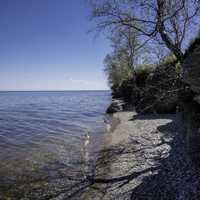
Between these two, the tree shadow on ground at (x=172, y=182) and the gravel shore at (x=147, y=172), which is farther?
the gravel shore at (x=147, y=172)

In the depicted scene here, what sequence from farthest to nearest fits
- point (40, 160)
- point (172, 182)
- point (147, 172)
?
point (40, 160)
point (147, 172)
point (172, 182)

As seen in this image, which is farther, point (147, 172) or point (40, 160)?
point (40, 160)

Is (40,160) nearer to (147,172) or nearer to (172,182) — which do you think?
(147,172)

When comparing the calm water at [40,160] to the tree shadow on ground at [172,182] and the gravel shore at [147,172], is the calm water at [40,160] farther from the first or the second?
the tree shadow on ground at [172,182]

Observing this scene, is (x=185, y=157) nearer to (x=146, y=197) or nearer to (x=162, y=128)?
(x=146, y=197)

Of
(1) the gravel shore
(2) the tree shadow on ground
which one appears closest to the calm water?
(1) the gravel shore

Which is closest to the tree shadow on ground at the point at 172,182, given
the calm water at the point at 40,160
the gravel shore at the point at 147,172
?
the gravel shore at the point at 147,172

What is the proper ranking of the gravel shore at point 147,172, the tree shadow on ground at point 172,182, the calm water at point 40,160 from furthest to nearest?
the calm water at point 40,160, the gravel shore at point 147,172, the tree shadow on ground at point 172,182

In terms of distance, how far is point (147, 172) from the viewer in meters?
7.91

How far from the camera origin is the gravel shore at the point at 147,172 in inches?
251

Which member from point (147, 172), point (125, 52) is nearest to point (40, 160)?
point (147, 172)

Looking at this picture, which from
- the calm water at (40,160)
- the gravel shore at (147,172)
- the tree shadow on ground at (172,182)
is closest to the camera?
the tree shadow on ground at (172,182)

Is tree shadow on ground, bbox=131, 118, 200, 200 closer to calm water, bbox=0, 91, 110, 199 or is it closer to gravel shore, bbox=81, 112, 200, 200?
gravel shore, bbox=81, 112, 200, 200

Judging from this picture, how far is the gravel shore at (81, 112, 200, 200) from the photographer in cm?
639
